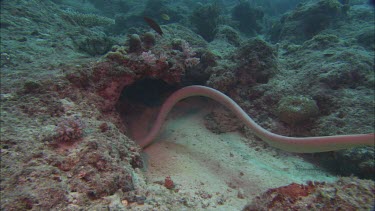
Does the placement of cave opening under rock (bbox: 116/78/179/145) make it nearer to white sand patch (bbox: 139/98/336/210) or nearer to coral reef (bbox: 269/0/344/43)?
white sand patch (bbox: 139/98/336/210)

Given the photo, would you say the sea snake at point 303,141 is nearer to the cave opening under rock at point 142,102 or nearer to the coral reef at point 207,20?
the cave opening under rock at point 142,102

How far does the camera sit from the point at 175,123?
5.25 metres

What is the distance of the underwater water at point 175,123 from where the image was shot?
1975 mm

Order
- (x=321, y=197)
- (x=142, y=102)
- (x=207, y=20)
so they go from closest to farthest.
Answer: (x=321, y=197) < (x=142, y=102) < (x=207, y=20)

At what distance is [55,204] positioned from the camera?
166 centimetres

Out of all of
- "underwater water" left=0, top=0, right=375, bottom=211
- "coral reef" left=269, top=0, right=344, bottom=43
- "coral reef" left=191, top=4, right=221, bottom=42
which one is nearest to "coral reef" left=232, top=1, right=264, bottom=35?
"coral reef" left=191, top=4, right=221, bottom=42

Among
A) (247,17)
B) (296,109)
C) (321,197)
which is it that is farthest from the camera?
(247,17)

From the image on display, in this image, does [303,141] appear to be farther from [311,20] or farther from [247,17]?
[247,17]

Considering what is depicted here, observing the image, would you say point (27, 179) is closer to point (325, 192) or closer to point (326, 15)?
point (325, 192)

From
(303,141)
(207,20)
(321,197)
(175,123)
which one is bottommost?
(175,123)

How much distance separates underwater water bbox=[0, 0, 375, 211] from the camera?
1975mm

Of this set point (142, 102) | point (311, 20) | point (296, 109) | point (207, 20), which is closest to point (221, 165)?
point (296, 109)

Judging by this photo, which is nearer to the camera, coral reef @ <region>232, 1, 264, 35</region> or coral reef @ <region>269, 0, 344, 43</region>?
coral reef @ <region>269, 0, 344, 43</region>

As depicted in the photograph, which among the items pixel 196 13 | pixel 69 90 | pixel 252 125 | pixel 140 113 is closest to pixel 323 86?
pixel 252 125
